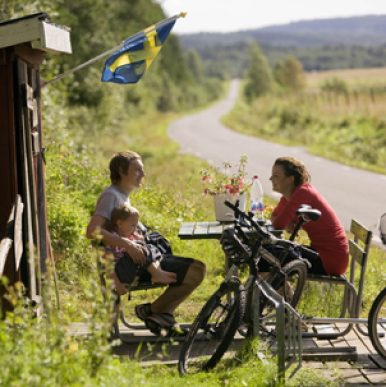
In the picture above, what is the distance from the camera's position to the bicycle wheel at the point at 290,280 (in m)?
6.39

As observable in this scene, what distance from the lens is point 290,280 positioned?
263 inches

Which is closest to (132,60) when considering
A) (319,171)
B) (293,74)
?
(319,171)

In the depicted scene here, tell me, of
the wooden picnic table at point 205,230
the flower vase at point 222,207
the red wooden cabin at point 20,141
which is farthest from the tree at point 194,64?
the red wooden cabin at point 20,141

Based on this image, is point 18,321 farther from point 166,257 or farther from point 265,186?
point 265,186

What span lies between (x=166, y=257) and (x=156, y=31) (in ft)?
7.43

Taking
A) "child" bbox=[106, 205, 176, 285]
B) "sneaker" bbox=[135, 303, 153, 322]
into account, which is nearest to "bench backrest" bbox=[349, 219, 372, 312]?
"child" bbox=[106, 205, 176, 285]

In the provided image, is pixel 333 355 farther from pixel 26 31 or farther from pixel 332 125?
pixel 332 125

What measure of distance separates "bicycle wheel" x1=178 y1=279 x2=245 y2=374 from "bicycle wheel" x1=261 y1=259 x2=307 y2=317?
15.0 inches

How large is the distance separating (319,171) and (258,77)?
70.8 meters

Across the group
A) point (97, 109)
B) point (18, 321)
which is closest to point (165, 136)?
point (97, 109)

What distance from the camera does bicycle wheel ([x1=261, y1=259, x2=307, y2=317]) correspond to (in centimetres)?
639

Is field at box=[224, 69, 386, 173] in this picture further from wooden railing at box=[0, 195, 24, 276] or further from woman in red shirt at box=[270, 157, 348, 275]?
wooden railing at box=[0, 195, 24, 276]

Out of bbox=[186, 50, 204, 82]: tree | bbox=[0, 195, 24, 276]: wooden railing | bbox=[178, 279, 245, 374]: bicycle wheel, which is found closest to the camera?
bbox=[178, 279, 245, 374]: bicycle wheel

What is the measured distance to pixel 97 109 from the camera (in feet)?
93.2
